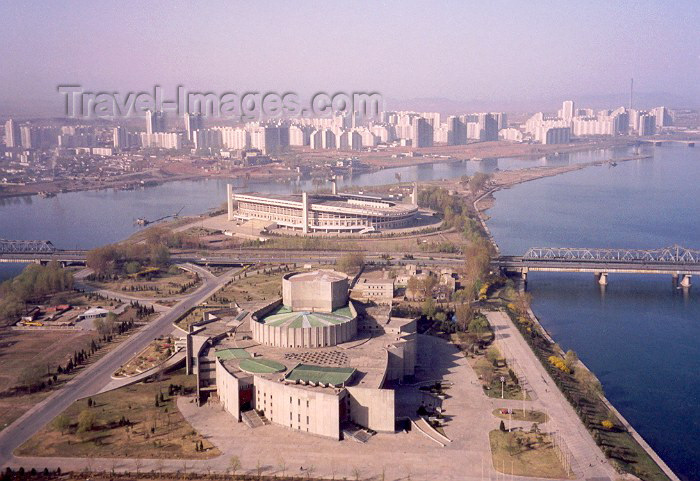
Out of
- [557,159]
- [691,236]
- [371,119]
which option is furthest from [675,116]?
[691,236]

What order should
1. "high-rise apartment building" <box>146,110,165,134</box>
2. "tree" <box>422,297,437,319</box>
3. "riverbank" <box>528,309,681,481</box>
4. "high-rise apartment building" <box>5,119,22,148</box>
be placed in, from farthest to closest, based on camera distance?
"high-rise apartment building" <box>146,110,165,134</box>
"high-rise apartment building" <box>5,119,22,148</box>
"tree" <box>422,297,437,319</box>
"riverbank" <box>528,309,681,481</box>

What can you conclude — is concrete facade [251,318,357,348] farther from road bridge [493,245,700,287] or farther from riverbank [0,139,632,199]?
riverbank [0,139,632,199]

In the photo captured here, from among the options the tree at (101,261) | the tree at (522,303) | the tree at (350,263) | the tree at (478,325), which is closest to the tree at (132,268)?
the tree at (101,261)

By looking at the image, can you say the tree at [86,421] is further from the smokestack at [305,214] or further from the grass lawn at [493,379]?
the smokestack at [305,214]

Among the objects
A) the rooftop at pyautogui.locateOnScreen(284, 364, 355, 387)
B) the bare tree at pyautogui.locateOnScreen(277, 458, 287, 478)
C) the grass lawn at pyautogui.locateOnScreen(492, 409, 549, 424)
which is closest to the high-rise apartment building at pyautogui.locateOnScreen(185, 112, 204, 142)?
the rooftop at pyautogui.locateOnScreen(284, 364, 355, 387)

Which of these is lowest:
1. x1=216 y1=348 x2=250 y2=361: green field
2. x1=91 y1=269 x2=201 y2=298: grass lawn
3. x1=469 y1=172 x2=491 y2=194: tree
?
x1=91 y1=269 x2=201 y2=298: grass lawn

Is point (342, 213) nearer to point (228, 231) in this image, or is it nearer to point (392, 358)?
point (228, 231)

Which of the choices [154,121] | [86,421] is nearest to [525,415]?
[86,421]
